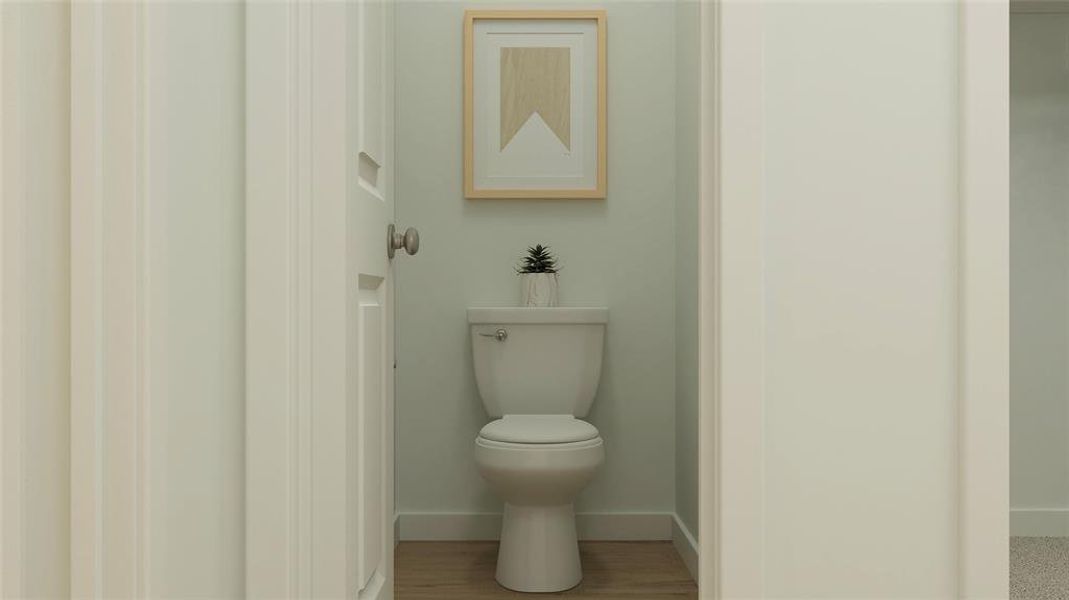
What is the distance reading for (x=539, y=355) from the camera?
2.37 m

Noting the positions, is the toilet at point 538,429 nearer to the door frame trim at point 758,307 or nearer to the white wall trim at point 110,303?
the door frame trim at point 758,307

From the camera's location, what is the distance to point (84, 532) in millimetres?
790

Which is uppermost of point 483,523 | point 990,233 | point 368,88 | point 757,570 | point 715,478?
point 368,88

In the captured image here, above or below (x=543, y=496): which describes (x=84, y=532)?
above

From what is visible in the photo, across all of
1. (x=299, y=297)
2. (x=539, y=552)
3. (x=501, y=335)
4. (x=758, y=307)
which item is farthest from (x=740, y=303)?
(x=501, y=335)

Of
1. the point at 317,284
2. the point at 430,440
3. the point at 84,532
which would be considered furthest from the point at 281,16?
the point at 430,440

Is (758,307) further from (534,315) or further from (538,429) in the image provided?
(534,315)

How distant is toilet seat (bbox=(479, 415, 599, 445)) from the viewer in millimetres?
2014

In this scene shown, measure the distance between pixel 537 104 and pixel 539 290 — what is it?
2.02 feet

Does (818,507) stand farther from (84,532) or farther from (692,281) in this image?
(692,281)

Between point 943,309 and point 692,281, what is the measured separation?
3.84ft

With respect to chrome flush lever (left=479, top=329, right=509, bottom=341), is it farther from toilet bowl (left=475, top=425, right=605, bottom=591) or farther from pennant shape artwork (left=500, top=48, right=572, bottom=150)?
pennant shape artwork (left=500, top=48, right=572, bottom=150)

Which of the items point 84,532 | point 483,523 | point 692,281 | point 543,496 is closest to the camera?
point 84,532

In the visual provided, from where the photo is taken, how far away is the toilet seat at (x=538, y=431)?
6.61ft
